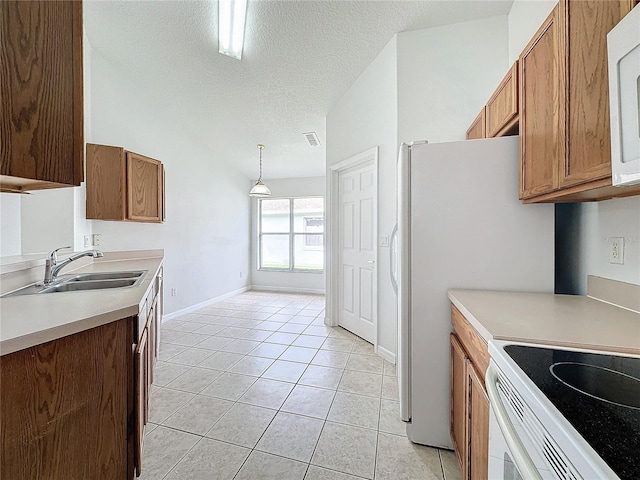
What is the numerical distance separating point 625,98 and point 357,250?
9.01 ft

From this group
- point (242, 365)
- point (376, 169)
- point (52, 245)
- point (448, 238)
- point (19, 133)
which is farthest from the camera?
point (376, 169)

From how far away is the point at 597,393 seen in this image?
628 millimetres

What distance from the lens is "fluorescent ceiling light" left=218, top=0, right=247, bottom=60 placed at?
211 centimetres

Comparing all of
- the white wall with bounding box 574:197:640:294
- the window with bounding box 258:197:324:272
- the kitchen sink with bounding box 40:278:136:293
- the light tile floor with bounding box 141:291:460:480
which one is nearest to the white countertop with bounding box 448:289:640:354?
the white wall with bounding box 574:197:640:294

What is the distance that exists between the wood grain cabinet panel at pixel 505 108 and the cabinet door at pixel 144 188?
10.7 ft

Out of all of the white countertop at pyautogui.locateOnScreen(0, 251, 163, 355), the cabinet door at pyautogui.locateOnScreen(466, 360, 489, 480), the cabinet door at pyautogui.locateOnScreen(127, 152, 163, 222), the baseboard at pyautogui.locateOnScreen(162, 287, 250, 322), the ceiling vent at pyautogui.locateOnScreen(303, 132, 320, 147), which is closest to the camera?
the white countertop at pyautogui.locateOnScreen(0, 251, 163, 355)

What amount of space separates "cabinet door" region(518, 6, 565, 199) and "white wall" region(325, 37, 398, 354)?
46.4 inches

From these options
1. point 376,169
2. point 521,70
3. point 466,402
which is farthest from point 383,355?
point 521,70

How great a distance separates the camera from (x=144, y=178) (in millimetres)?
3041

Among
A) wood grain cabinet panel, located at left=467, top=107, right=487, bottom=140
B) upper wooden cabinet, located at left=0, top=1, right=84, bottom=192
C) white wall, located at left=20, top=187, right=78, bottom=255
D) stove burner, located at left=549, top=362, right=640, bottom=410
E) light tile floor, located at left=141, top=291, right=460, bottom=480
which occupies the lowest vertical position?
light tile floor, located at left=141, top=291, right=460, bottom=480

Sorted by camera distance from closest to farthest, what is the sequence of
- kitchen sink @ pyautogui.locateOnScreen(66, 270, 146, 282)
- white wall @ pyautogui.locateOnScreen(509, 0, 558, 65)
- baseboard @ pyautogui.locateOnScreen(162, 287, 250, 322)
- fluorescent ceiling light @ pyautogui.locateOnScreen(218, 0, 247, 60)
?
white wall @ pyautogui.locateOnScreen(509, 0, 558, 65) < kitchen sink @ pyautogui.locateOnScreen(66, 270, 146, 282) < fluorescent ceiling light @ pyautogui.locateOnScreen(218, 0, 247, 60) < baseboard @ pyautogui.locateOnScreen(162, 287, 250, 322)

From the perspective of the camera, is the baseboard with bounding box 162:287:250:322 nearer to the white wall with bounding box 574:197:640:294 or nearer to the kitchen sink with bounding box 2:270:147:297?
the kitchen sink with bounding box 2:270:147:297

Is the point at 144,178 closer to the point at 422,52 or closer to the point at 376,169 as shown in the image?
the point at 376,169

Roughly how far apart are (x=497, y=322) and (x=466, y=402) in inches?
17.2
